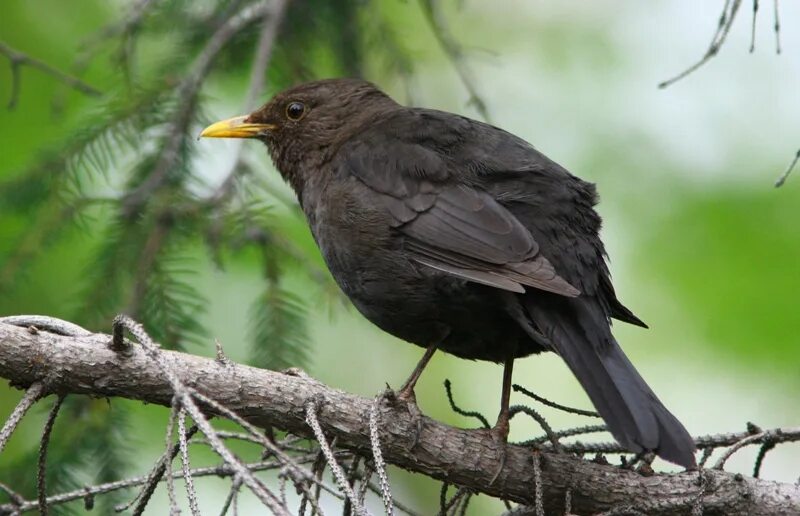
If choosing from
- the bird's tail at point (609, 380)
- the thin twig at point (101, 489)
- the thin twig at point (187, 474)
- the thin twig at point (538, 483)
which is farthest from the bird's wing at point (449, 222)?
the thin twig at point (187, 474)

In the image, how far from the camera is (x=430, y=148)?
4508 millimetres

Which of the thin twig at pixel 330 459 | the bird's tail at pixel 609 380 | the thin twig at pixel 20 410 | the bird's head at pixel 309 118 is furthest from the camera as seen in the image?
the bird's head at pixel 309 118

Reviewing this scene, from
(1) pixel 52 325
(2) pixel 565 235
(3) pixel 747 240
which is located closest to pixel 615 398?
(2) pixel 565 235

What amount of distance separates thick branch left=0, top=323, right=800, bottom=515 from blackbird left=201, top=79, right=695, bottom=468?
0.90 feet

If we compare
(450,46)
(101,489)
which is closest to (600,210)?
(450,46)

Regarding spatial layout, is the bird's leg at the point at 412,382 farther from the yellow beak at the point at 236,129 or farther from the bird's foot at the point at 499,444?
the yellow beak at the point at 236,129

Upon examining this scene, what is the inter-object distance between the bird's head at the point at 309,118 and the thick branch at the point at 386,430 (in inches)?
78.3

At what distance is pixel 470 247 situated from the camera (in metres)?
4.00

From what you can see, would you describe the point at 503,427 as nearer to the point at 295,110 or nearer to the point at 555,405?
the point at 555,405

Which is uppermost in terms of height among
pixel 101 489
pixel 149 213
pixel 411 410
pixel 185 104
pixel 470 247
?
pixel 185 104

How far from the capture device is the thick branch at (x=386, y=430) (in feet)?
9.61

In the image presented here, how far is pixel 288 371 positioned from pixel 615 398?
109cm

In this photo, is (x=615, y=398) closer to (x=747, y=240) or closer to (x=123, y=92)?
(x=123, y=92)

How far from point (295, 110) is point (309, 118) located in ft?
0.29
